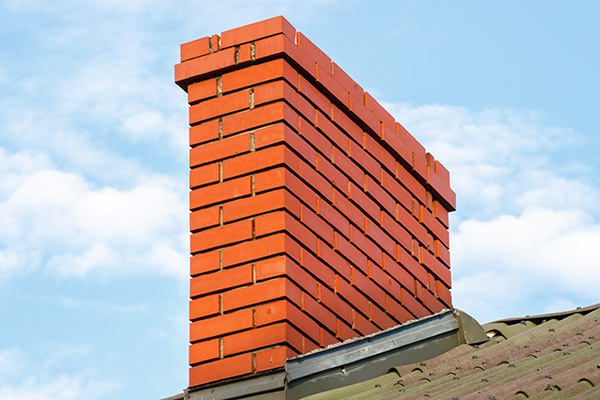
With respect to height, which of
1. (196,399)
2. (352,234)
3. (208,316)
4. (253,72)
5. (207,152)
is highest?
(253,72)

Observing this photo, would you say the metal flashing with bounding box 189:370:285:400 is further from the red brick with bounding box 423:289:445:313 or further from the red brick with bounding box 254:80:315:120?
the red brick with bounding box 423:289:445:313

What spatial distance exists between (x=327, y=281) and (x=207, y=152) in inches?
38.1

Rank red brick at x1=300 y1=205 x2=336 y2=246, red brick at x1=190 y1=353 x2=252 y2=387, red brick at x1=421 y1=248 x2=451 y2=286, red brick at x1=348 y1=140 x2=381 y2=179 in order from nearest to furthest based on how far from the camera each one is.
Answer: red brick at x1=190 y1=353 x2=252 y2=387
red brick at x1=300 y1=205 x2=336 y2=246
red brick at x1=348 y1=140 x2=381 y2=179
red brick at x1=421 y1=248 x2=451 y2=286

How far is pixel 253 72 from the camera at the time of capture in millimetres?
5898

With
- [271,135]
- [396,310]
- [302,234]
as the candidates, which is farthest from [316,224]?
[396,310]

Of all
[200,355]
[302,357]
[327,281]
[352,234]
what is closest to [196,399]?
[200,355]

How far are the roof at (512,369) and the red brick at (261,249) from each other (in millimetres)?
750

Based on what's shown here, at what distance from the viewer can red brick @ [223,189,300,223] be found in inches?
217

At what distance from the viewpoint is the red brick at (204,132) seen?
19.3ft

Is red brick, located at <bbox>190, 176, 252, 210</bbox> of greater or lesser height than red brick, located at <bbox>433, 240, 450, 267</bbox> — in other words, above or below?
below

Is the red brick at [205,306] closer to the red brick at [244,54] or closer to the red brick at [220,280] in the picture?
the red brick at [220,280]

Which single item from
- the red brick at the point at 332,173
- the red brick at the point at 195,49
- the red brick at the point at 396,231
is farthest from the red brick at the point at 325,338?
the red brick at the point at 195,49

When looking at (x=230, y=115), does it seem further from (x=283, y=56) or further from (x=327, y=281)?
(x=327, y=281)

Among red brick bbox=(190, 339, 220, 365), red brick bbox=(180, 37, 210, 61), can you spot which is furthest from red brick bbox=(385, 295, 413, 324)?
red brick bbox=(180, 37, 210, 61)
